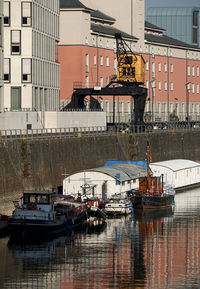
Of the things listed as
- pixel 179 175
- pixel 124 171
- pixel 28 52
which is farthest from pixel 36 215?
pixel 28 52

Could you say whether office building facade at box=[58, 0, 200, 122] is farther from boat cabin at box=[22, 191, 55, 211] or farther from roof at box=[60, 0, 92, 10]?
boat cabin at box=[22, 191, 55, 211]

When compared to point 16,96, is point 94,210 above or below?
below

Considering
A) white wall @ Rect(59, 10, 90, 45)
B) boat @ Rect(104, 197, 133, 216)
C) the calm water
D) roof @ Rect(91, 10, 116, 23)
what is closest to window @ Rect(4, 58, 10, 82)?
white wall @ Rect(59, 10, 90, 45)

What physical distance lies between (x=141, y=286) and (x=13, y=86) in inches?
3018

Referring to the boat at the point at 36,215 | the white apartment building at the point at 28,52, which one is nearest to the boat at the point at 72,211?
the boat at the point at 36,215

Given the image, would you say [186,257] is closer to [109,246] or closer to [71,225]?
[109,246]

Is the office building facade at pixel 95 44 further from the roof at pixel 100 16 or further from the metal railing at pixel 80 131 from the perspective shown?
the metal railing at pixel 80 131

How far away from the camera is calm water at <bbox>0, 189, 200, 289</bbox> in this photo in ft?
232

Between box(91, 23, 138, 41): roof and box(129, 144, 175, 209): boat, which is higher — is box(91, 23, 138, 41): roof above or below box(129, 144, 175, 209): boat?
above

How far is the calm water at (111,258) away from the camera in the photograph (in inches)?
2788

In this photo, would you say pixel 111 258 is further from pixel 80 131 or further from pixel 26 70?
pixel 26 70

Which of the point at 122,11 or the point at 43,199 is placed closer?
the point at 43,199

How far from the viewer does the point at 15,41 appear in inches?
5507

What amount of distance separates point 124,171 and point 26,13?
35096 mm
